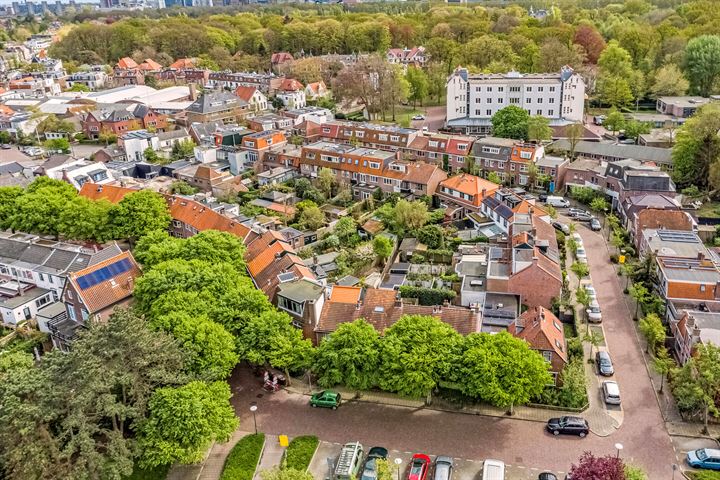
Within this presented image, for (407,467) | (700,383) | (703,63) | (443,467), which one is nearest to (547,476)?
(443,467)

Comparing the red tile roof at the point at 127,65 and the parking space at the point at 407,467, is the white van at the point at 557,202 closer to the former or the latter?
the parking space at the point at 407,467

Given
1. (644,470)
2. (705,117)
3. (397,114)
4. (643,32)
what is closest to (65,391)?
(644,470)

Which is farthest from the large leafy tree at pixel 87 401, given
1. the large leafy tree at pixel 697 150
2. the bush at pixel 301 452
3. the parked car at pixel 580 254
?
the large leafy tree at pixel 697 150

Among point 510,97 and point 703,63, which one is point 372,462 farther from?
point 703,63

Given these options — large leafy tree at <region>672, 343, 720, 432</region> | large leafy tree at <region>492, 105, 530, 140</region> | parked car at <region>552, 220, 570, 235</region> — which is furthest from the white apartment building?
large leafy tree at <region>672, 343, 720, 432</region>

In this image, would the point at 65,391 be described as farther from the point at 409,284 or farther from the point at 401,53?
the point at 401,53
